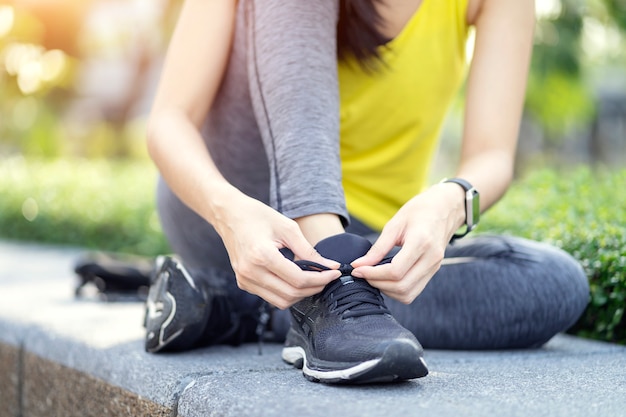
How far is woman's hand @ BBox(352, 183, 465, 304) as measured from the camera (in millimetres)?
1307

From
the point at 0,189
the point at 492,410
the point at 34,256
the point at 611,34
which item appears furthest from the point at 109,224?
the point at 611,34

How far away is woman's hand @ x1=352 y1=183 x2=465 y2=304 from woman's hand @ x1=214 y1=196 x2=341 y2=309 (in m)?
0.07

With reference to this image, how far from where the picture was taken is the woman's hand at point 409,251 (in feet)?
4.29

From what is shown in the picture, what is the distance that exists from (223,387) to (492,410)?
45 centimetres

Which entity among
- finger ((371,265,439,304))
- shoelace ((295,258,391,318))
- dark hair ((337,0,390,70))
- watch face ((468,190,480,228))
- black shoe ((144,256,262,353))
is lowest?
black shoe ((144,256,262,353))

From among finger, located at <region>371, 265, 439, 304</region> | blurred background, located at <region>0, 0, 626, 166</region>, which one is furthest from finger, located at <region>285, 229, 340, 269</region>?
blurred background, located at <region>0, 0, 626, 166</region>

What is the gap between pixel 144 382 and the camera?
1.53 metres

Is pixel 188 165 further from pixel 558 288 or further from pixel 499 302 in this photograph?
pixel 558 288

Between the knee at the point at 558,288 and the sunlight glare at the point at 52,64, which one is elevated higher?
the knee at the point at 558,288

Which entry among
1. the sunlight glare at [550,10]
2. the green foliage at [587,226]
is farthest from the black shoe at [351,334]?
the sunlight glare at [550,10]

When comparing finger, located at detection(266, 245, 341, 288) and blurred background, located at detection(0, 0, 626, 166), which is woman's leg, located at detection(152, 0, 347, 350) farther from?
blurred background, located at detection(0, 0, 626, 166)

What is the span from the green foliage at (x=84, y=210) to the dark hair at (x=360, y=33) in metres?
2.88

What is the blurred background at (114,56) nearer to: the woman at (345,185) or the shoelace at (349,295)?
the woman at (345,185)

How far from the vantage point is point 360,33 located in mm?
1783
